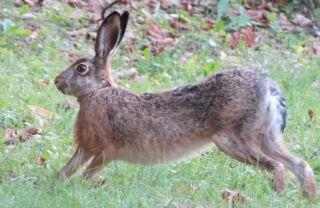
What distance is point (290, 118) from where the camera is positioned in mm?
8242

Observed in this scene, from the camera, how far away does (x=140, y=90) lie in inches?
356

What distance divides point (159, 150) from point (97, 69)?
90cm

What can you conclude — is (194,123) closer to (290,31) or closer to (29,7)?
(29,7)

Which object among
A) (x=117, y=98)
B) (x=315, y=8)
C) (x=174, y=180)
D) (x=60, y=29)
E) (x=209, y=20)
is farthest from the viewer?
(x=315, y=8)

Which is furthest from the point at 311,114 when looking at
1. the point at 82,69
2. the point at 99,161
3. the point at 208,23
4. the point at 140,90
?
the point at 208,23

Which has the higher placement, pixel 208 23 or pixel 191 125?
pixel 191 125

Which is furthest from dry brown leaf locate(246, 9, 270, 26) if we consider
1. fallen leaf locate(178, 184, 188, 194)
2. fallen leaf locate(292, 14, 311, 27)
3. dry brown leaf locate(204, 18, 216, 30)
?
fallen leaf locate(178, 184, 188, 194)

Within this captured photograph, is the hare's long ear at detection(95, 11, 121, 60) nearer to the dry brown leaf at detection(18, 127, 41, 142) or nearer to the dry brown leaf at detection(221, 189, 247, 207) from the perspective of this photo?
the dry brown leaf at detection(18, 127, 41, 142)

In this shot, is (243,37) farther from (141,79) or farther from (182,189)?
(182,189)

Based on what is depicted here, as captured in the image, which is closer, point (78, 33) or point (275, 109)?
point (275, 109)

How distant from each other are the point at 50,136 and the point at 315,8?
7.52 meters

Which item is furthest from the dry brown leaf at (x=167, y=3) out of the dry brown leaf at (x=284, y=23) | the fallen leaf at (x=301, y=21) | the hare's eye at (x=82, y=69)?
the hare's eye at (x=82, y=69)

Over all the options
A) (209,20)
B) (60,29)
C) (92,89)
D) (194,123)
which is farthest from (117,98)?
(209,20)

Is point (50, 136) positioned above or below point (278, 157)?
below
